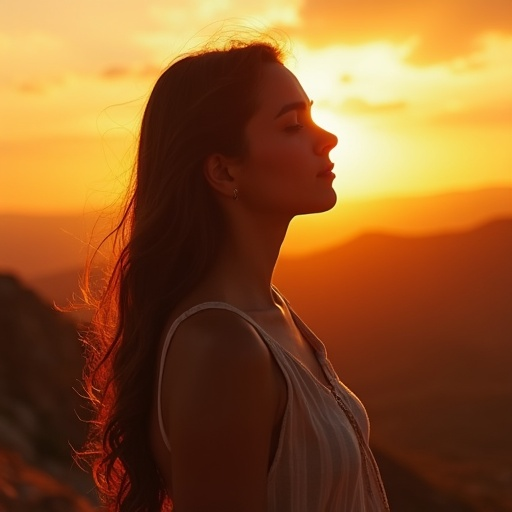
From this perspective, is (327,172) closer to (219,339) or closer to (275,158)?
(275,158)

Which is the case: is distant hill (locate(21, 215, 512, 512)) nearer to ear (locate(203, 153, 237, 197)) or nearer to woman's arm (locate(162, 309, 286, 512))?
ear (locate(203, 153, 237, 197))

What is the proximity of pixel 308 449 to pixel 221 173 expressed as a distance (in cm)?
89

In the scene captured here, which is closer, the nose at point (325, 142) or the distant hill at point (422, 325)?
the nose at point (325, 142)

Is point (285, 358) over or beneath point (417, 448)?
over

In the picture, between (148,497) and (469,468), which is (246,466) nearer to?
(148,497)

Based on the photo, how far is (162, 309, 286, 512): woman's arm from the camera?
264cm

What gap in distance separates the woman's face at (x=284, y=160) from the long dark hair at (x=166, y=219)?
0.17ft

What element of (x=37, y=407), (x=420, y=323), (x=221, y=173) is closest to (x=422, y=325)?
(x=420, y=323)

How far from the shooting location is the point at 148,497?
10.9ft

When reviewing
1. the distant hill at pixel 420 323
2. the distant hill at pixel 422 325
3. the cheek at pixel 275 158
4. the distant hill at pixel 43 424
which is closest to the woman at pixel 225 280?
the cheek at pixel 275 158

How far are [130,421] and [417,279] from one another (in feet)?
284

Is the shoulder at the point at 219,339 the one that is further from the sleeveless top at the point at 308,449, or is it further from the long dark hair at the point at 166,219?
the long dark hair at the point at 166,219

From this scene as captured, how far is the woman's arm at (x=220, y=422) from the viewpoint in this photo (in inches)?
104

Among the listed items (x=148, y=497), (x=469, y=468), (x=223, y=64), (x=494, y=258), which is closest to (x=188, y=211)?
(x=223, y=64)
